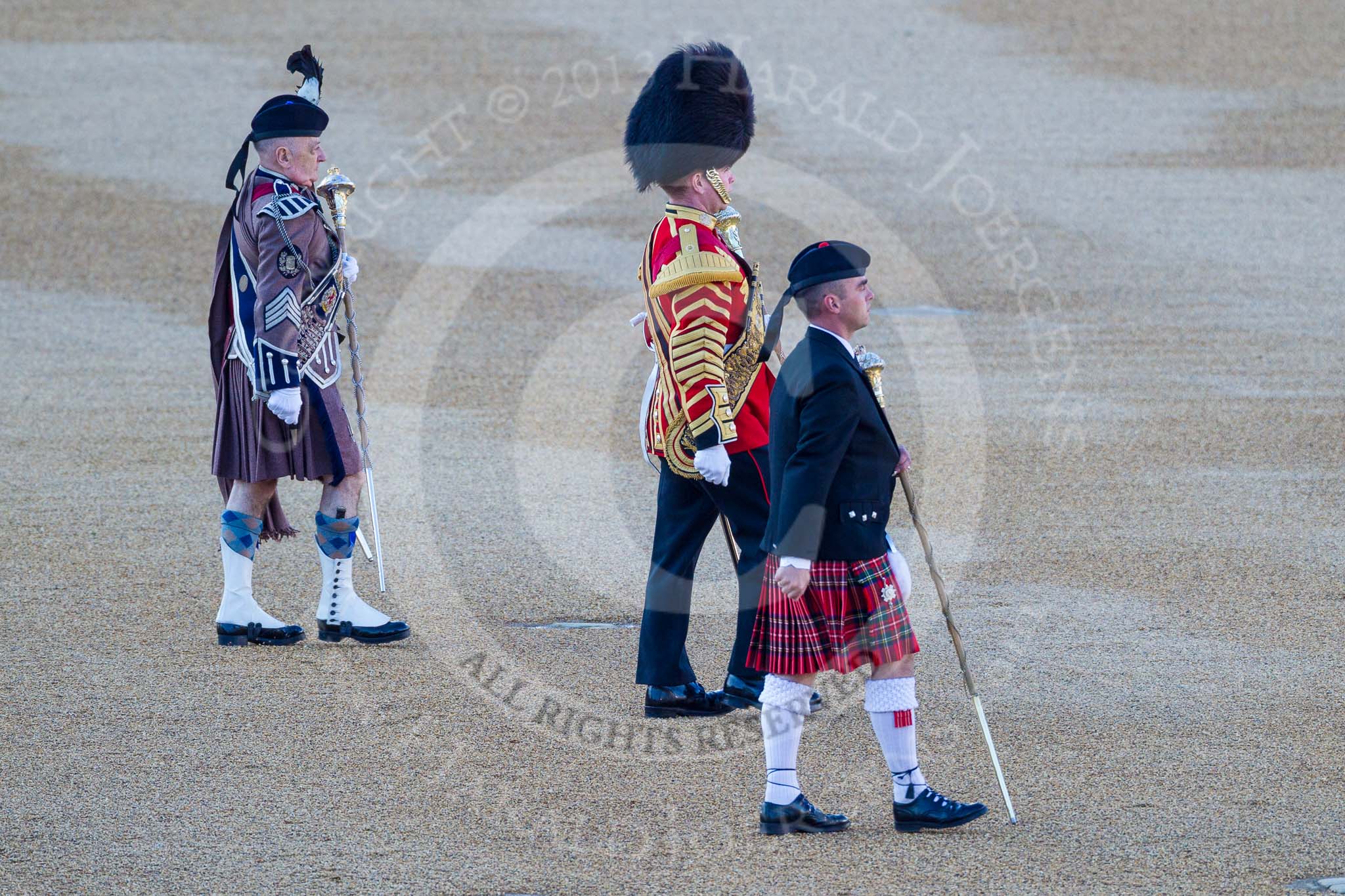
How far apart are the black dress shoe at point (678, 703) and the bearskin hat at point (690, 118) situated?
1570 mm

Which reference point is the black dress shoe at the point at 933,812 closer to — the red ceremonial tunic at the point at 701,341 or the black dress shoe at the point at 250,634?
the red ceremonial tunic at the point at 701,341

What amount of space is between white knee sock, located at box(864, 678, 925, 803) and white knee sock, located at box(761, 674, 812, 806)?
7.0 inches

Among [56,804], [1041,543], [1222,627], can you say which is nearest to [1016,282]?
[1041,543]

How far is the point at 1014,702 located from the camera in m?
5.11

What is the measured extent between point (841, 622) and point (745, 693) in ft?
3.62

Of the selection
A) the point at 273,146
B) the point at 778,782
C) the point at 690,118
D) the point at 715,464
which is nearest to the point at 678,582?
the point at 715,464

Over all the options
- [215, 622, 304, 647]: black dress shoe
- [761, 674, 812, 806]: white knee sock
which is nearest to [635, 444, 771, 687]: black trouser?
[761, 674, 812, 806]: white knee sock

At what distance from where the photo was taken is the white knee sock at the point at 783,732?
4133mm

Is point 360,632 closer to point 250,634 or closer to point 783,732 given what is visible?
point 250,634

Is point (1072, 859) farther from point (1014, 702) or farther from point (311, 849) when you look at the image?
point (311, 849)

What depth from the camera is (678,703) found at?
16.7 feet

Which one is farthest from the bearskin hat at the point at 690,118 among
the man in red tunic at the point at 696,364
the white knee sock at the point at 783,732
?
the white knee sock at the point at 783,732

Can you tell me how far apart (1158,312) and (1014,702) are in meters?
6.86

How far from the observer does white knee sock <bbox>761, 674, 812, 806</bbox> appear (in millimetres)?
4133
